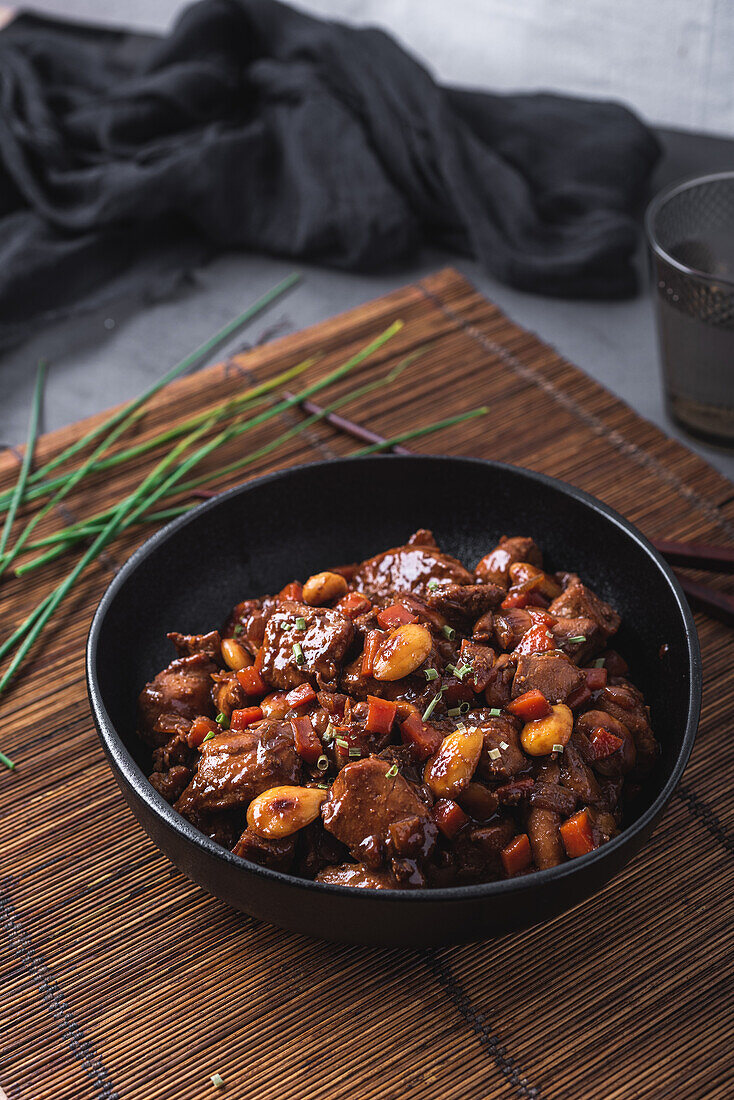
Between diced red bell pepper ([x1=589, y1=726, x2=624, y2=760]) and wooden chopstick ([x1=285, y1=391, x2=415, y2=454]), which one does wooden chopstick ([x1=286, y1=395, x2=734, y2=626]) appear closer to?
diced red bell pepper ([x1=589, y1=726, x2=624, y2=760])

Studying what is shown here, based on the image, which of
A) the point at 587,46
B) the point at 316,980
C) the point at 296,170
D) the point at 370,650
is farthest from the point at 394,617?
the point at 587,46

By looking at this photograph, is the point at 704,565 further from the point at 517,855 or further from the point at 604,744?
the point at 517,855

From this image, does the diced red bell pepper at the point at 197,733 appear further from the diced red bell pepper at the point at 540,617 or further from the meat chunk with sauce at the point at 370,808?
the diced red bell pepper at the point at 540,617

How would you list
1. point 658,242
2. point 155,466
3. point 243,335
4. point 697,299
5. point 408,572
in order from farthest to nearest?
point 243,335, point 658,242, point 155,466, point 697,299, point 408,572

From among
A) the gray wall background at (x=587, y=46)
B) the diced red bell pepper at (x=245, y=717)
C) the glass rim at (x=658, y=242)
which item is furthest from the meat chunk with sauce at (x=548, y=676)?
the gray wall background at (x=587, y=46)

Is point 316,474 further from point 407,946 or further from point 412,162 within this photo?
point 412,162

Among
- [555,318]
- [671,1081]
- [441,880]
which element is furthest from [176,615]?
[555,318]
